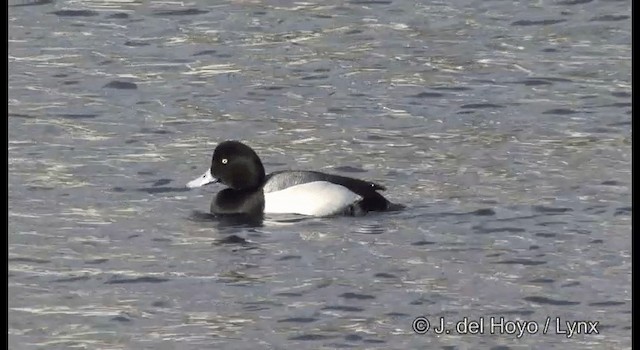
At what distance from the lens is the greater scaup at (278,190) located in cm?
1274

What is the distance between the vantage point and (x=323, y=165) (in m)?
14.1

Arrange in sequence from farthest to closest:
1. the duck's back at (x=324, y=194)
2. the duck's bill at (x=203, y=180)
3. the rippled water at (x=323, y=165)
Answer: the duck's bill at (x=203, y=180) → the duck's back at (x=324, y=194) → the rippled water at (x=323, y=165)

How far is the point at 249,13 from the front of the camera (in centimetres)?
1909

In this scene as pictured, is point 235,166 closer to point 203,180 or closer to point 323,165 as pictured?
point 203,180

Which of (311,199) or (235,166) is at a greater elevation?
(235,166)

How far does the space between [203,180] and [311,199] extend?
0.87 metres

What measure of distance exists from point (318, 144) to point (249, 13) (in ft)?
15.8

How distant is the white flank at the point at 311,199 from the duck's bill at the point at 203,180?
408 millimetres

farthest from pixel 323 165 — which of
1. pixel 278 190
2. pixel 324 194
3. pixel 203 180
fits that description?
pixel 324 194

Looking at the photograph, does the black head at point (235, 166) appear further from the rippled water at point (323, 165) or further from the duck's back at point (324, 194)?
the rippled water at point (323, 165)

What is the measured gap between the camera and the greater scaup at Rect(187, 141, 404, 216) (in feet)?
41.8

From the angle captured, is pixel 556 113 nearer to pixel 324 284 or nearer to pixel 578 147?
pixel 578 147

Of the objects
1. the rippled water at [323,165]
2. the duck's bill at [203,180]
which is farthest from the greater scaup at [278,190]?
the rippled water at [323,165]

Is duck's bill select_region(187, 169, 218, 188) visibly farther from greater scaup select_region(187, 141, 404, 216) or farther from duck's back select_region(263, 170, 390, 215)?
duck's back select_region(263, 170, 390, 215)
